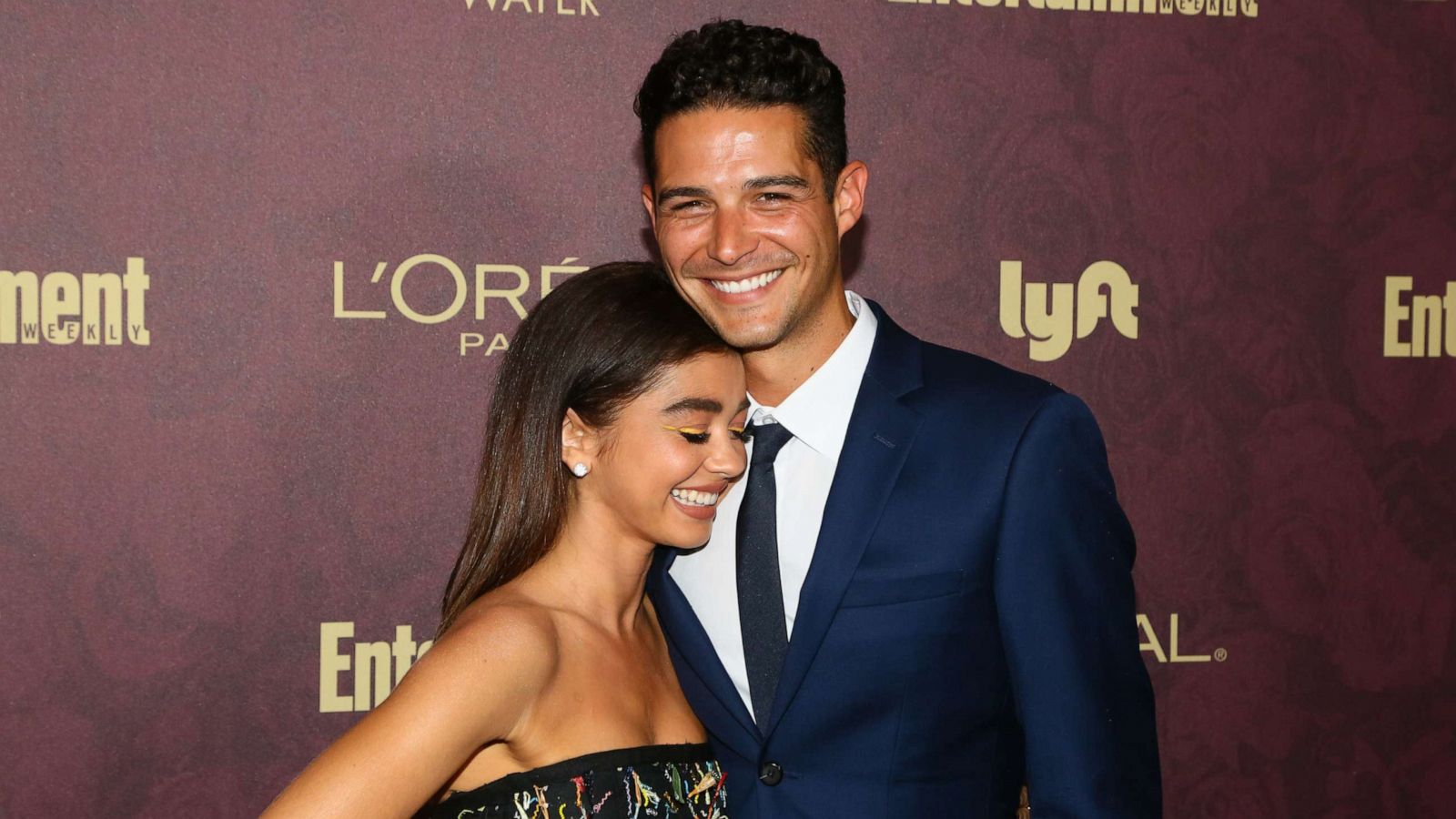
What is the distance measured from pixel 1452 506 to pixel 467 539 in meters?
2.07

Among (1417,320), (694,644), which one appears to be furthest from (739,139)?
(1417,320)

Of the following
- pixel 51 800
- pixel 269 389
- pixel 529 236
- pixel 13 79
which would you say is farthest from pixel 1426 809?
pixel 13 79

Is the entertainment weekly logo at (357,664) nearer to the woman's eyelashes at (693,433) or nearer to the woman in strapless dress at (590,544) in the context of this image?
the woman in strapless dress at (590,544)

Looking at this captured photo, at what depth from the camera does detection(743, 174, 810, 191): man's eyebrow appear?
5.76 ft

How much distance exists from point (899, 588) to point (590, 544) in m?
0.41

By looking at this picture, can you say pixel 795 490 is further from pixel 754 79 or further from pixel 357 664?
pixel 357 664

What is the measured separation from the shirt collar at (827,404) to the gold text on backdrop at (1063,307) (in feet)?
2.83

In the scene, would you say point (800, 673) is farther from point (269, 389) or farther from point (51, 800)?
point (51, 800)

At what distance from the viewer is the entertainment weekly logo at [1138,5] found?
2.58 m

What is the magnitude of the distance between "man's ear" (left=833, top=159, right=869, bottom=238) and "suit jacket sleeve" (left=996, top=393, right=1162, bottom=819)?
431 mm

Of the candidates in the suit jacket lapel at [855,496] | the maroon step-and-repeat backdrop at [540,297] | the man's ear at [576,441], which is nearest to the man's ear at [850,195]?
the suit jacket lapel at [855,496]

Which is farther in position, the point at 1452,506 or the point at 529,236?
the point at 1452,506

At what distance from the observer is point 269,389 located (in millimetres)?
2395

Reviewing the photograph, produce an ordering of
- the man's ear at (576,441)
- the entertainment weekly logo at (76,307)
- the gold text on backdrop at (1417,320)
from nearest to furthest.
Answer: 1. the man's ear at (576,441)
2. the entertainment weekly logo at (76,307)
3. the gold text on backdrop at (1417,320)
